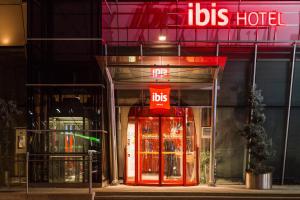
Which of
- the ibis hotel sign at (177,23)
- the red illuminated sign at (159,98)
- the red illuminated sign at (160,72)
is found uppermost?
the ibis hotel sign at (177,23)

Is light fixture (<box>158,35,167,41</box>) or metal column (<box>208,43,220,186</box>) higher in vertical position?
light fixture (<box>158,35,167,41</box>)

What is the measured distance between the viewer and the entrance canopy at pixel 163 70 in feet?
62.7

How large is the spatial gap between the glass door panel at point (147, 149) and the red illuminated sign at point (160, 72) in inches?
59.0

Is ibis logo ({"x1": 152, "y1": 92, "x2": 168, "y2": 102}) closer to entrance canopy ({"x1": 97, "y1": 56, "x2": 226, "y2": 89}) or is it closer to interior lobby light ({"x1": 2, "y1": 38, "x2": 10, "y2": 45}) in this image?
entrance canopy ({"x1": 97, "y1": 56, "x2": 226, "y2": 89})

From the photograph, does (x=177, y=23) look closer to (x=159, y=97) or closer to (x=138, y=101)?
(x=159, y=97)

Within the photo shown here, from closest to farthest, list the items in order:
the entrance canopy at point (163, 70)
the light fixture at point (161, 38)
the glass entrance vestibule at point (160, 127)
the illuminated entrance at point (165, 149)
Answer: the entrance canopy at point (163, 70), the glass entrance vestibule at point (160, 127), the illuminated entrance at point (165, 149), the light fixture at point (161, 38)

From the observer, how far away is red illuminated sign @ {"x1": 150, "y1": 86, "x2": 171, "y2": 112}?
66.1 feet

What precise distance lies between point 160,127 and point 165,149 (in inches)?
30.8

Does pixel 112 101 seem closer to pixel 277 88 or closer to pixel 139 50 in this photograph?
pixel 139 50

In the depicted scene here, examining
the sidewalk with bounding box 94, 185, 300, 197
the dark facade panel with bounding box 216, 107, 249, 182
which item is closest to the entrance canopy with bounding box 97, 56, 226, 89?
the dark facade panel with bounding box 216, 107, 249, 182

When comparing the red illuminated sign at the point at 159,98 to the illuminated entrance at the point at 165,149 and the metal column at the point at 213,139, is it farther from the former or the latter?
the metal column at the point at 213,139

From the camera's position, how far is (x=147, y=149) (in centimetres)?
2086

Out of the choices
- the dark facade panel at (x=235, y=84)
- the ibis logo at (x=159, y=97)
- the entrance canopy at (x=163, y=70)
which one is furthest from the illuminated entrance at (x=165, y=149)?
the dark facade panel at (x=235, y=84)

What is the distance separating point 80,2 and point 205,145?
257 inches
